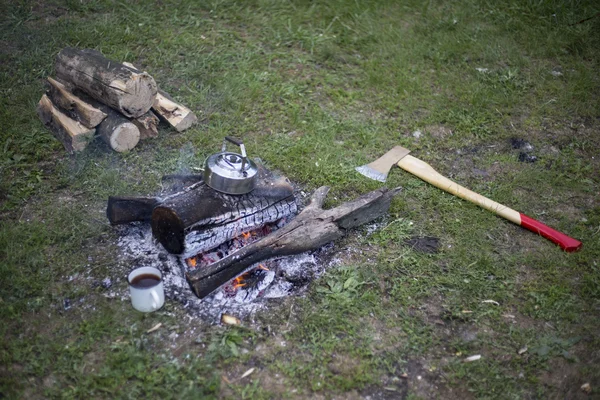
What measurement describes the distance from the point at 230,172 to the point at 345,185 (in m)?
1.33

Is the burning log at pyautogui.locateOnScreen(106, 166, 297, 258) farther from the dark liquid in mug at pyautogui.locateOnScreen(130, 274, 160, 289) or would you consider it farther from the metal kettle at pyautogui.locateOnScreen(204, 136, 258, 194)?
the dark liquid in mug at pyautogui.locateOnScreen(130, 274, 160, 289)

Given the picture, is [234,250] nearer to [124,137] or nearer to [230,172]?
[230,172]

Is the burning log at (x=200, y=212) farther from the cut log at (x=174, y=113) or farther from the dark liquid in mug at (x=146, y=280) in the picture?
the cut log at (x=174, y=113)

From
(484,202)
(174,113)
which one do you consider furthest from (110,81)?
(484,202)

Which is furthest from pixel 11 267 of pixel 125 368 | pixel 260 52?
pixel 260 52

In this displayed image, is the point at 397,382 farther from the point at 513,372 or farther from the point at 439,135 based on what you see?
the point at 439,135

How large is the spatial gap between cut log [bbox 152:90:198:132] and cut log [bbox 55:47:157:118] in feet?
0.81

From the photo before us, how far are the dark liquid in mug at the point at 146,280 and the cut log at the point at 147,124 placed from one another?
1.79 m

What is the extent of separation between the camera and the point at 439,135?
5508 mm

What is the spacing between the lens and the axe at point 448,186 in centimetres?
431

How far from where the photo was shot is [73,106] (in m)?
4.89

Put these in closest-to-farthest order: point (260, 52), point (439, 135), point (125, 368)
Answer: point (125, 368) < point (439, 135) < point (260, 52)

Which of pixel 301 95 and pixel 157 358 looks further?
pixel 301 95

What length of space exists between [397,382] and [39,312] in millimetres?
2232
